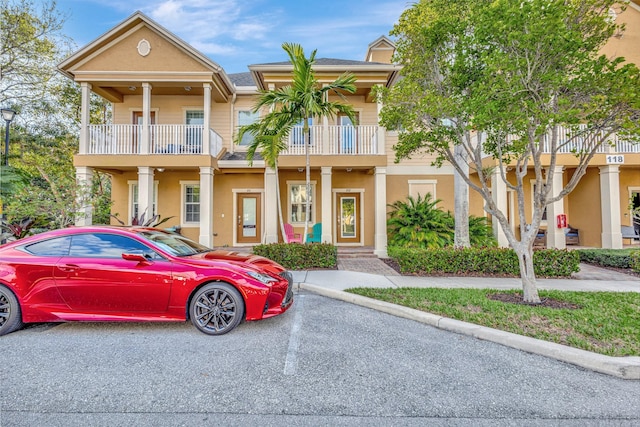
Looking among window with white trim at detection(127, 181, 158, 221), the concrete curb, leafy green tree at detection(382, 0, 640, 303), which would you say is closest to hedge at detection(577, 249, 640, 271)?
leafy green tree at detection(382, 0, 640, 303)

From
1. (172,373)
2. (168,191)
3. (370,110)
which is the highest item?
(370,110)

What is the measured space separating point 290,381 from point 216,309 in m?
1.69

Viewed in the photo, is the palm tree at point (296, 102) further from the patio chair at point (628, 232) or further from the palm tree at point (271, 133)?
the patio chair at point (628, 232)

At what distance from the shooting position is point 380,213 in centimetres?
1106

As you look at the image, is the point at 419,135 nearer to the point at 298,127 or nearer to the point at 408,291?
the point at 408,291

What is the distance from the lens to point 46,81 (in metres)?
16.3

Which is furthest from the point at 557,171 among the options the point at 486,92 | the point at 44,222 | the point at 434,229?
the point at 44,222

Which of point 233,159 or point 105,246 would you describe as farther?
point 233,159

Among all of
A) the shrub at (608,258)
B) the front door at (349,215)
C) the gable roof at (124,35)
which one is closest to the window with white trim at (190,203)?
the gable roof at (124,35)

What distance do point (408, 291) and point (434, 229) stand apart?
4.97 metres

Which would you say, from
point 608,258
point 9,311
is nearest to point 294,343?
point 9,311

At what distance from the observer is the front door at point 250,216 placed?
43.7 ft

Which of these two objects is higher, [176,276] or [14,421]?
[176,276]

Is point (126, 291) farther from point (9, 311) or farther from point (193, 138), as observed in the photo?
point (193, 138)
